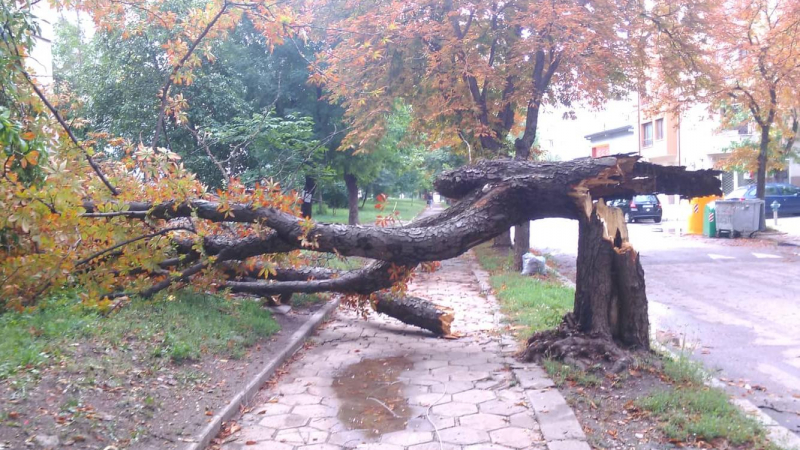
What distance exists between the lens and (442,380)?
6320mm

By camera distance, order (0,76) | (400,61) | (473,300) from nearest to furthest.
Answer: (0,76) < (473,300) < (400,61)

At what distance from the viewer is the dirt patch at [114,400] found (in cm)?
414

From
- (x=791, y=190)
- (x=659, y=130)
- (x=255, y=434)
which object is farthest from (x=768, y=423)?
(x=659, y=130)

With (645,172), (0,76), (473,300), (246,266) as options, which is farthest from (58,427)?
(473,300)

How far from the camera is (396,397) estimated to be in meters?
5.88

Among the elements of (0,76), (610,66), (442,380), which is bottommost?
(442,380)

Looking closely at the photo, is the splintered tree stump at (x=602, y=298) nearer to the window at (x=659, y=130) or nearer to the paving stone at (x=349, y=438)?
the paving stone at (x=349, y=438)

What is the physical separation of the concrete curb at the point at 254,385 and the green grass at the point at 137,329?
36 centimetres

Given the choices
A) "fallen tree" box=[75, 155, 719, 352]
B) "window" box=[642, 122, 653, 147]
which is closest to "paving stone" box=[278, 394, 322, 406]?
"fallen tree" box=[75, 155, 719, 352]

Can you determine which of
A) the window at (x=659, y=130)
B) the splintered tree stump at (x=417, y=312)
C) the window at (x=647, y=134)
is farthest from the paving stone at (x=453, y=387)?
the window at (x=647, y=134)

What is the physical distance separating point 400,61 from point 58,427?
432 inches

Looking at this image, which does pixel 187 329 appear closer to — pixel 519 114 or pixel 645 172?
pixel 645 172

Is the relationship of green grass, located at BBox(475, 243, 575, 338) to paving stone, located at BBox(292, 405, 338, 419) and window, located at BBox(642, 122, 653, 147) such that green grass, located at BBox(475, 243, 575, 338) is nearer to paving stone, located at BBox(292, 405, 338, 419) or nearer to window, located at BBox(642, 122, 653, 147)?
paving stone, located at BBox(292, 405, 338, 419)

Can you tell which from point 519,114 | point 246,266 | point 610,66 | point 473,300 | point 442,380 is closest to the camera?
point 442,380
